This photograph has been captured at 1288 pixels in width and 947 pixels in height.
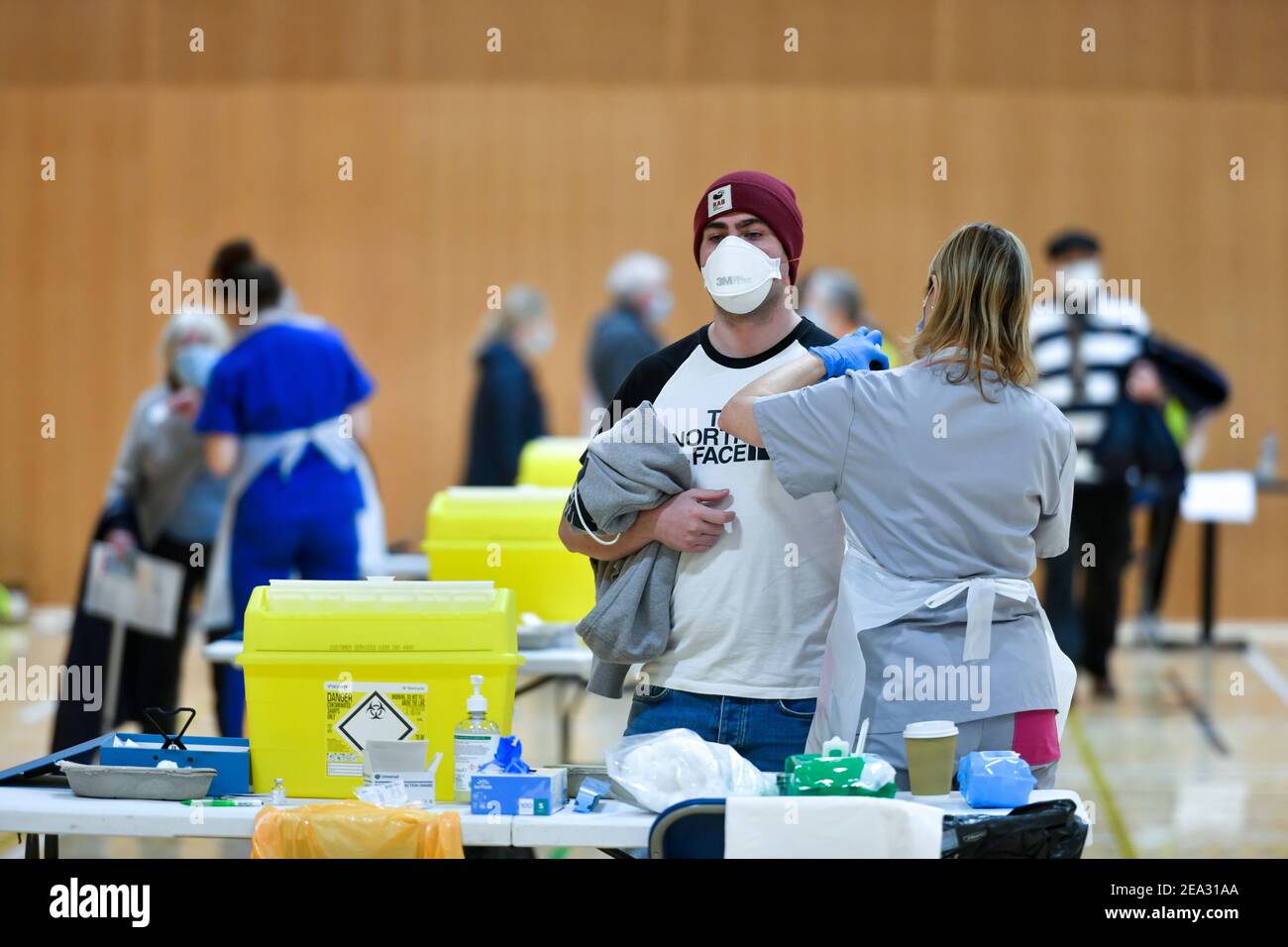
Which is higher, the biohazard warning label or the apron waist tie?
the apron waist tie

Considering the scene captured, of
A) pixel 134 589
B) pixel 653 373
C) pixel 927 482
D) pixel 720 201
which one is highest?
pixel 720 201

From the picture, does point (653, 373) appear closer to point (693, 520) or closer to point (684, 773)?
point (693, 520)

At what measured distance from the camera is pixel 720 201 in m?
2.59

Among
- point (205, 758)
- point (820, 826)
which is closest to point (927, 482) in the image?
point (820, 826)

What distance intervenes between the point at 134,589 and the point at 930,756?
3280 millimetres

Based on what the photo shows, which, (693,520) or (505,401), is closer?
(693,520)

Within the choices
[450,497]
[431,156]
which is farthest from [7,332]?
[450,497]

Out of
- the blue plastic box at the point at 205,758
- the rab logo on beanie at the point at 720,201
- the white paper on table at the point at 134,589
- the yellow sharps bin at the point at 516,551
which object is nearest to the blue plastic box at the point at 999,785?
the rab logo on beanie at the point at 720,201

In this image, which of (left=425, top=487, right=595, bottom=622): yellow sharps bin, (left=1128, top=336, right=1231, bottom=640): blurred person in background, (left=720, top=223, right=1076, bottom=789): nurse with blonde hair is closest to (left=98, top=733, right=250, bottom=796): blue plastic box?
(left=720, top=223, right=1076, bottom=789): nurse with blonde hair

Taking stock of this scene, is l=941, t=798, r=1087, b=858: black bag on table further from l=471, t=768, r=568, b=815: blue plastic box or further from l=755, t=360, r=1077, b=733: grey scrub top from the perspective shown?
l=471, t=768, r=568, b=815: blue plastic box

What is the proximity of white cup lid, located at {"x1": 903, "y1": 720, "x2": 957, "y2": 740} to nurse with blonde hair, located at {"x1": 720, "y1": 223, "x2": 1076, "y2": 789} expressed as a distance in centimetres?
7

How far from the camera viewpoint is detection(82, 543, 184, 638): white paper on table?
4.85 metres

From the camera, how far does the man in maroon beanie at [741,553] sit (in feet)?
8.21

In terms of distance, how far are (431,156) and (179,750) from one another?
7246 millimetres
